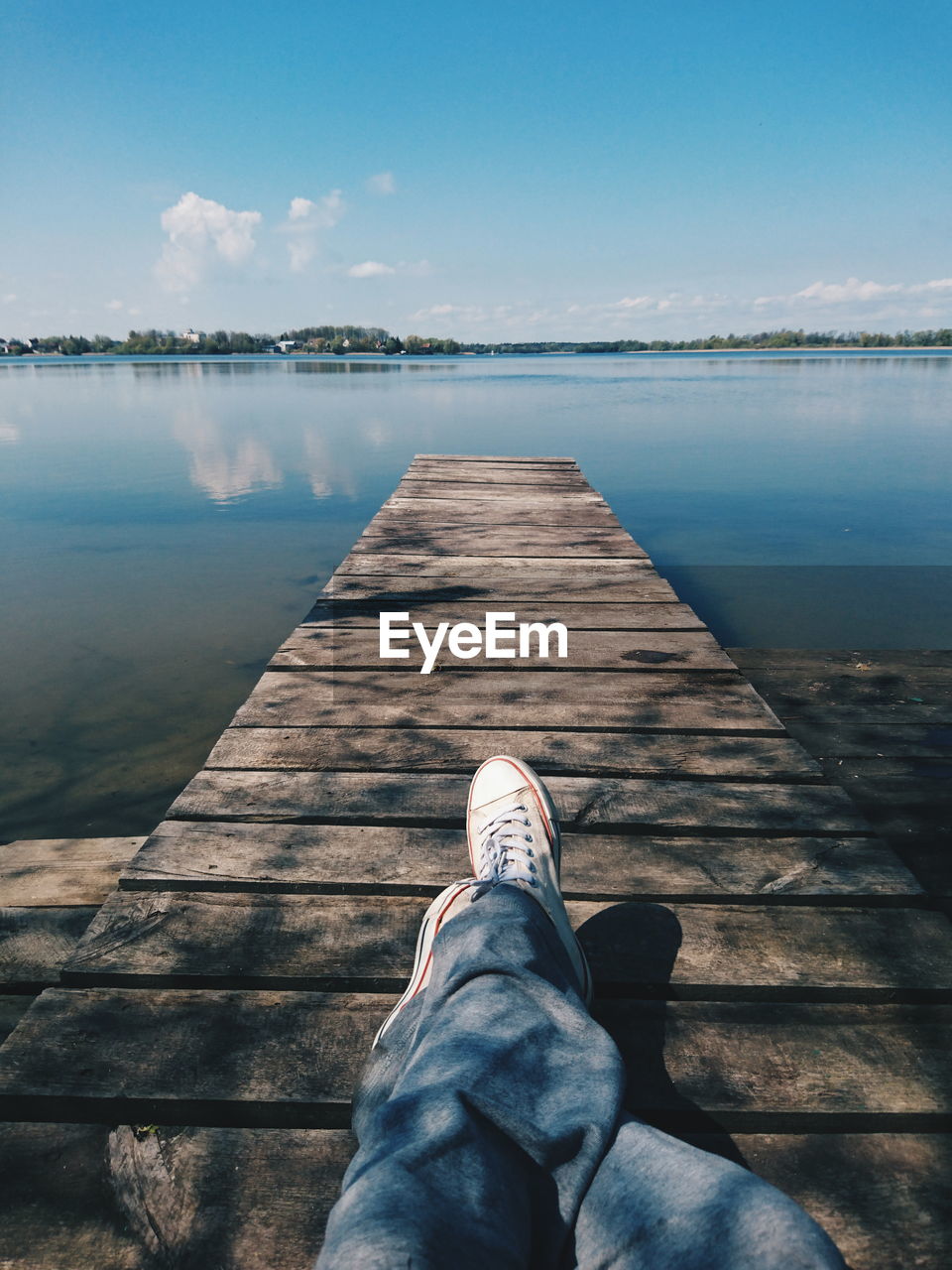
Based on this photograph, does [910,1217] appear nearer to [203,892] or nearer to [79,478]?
[203,892]

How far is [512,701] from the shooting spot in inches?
123

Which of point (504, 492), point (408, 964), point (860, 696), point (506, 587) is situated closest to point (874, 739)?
point (860, 696)

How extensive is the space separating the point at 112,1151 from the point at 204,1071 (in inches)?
7.5

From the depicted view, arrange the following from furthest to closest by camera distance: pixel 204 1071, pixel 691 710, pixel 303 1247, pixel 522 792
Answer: pixel 691 710 < pixel 522 792 < pixel 204 1071 < pixel 303 1247

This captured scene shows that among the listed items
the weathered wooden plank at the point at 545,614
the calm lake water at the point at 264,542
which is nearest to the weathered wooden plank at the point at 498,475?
the calm lake water at the point at 264,542

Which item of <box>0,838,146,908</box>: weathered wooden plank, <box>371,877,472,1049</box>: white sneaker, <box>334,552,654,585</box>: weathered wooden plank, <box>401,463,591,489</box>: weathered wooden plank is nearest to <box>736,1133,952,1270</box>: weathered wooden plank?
<box>371,877,472,1049</box>: white sneaker

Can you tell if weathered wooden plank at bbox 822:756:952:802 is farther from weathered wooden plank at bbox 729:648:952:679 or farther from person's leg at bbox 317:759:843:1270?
Answer: person's leg at bbox 317:759:843:1270

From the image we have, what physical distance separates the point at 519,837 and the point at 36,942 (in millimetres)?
1518

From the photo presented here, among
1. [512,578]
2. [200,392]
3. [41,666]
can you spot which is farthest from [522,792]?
[200,392]

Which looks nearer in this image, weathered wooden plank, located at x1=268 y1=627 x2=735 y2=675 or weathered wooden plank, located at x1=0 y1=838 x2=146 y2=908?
weathered wooden plank, located at x1=0 y1=838 x2=146 y2=908

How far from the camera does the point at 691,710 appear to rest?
3039 millimetres

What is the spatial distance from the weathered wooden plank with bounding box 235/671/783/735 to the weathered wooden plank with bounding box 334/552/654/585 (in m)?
1.68

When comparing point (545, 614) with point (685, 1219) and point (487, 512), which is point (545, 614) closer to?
point (487, 512)

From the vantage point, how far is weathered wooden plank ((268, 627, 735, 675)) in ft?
11.5
